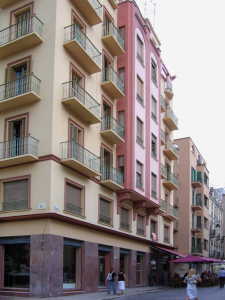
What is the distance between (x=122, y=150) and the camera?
92.4 ft

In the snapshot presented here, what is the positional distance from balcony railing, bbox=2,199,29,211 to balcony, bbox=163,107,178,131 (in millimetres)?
22437

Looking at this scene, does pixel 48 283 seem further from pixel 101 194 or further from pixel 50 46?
pixel 50 46

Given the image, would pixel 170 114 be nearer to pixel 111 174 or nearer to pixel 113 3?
pixel 113 3

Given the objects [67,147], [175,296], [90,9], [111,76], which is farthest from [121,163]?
[90,9]

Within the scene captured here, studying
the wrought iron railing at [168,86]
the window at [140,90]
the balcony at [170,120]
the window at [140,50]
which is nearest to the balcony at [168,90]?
the wrought iron railing at [168,86]

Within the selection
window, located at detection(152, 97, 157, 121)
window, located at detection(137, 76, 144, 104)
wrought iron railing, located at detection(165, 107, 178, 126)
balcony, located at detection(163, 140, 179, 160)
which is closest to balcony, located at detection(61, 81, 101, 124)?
window, located at detection(137, 76, 144, 104)

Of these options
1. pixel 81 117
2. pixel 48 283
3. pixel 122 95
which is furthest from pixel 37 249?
pixel 122 95

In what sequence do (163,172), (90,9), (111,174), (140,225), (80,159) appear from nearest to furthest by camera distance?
(80,159) < (90,9) < (111,174) < (140,225) < (163,172)

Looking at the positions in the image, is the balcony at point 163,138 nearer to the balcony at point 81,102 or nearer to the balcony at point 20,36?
the balcony at point 81,102

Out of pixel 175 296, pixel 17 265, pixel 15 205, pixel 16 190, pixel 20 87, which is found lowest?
pixel 175 296

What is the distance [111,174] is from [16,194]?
6928 mm

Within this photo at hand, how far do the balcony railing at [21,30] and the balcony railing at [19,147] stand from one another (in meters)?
5.68

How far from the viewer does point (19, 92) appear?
22.1 m

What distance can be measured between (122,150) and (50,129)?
8540 mm
